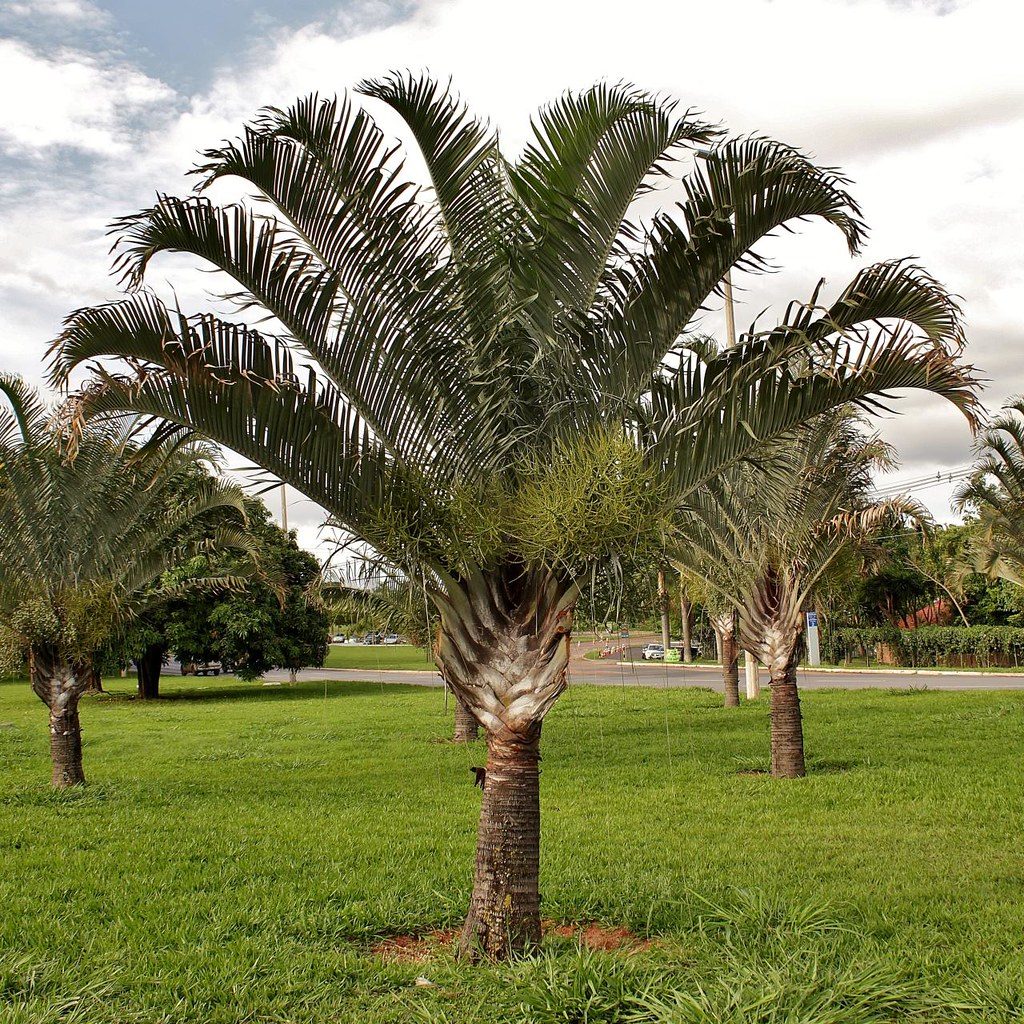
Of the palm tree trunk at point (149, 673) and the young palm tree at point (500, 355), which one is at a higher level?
the young palm tree at point (500, 355)

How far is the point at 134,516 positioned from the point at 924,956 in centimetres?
887

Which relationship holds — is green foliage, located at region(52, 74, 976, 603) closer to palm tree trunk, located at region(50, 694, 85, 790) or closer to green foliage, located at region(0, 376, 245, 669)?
green foliage, located at region(0, 376, 245, 669)

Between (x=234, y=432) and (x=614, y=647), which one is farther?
(x=614, y=647)

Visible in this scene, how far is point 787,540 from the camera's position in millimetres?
10492

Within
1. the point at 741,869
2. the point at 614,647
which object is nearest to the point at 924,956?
the point at 741,869

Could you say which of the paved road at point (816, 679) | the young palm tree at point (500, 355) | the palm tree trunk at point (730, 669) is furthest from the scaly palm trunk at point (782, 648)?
the paved road at point (816, 679)

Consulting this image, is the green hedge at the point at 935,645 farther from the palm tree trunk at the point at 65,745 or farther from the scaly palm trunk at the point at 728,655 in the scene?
the palm tree trunk at the point at 65,745

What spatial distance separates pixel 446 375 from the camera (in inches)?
216

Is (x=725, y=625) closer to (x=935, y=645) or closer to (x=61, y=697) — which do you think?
(x=61, y=697)

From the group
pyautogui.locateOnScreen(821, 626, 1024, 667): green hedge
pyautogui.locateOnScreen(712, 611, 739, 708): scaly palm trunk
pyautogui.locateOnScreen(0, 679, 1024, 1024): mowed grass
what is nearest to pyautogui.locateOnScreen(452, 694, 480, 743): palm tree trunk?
pyautogui.locateOnScreen(0, 679, 1024, 1024): mowed grass

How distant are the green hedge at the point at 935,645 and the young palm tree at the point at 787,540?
2516 cm

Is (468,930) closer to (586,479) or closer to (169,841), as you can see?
(586,479)

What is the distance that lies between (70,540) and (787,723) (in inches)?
334

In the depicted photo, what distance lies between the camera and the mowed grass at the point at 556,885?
4.53 meters
